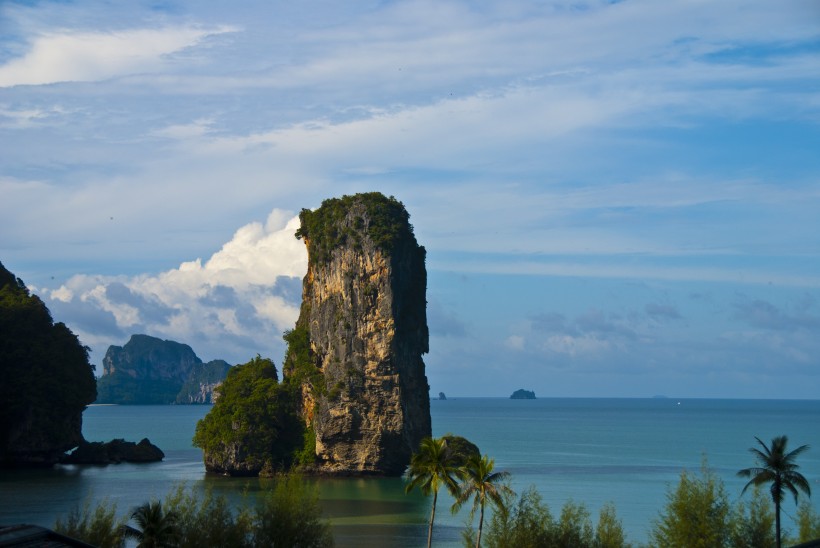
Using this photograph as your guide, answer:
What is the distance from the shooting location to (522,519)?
4312 cm

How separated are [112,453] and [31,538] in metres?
78.4

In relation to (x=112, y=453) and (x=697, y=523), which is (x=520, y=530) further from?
(x=112, y=453)

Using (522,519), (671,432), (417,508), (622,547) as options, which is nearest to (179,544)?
(522,519)

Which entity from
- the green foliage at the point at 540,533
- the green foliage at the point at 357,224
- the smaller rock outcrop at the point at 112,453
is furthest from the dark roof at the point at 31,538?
the smaller rock outcrop at the point at 112,453

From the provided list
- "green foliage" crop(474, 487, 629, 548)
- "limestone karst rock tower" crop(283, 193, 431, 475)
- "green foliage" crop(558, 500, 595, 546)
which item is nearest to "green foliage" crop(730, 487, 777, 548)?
"green foliage" crop(474, 487, 629, 548)

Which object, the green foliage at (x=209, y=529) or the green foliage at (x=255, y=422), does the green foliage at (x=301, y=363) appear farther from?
the green foliage at (x=209, y=529)

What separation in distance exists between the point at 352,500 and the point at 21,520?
2104 cm

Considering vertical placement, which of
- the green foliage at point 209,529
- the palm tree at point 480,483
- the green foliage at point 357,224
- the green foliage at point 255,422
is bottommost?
the green foliage at point 209,529

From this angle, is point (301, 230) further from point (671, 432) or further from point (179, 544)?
point (671, 432)

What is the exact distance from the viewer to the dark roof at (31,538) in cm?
2816

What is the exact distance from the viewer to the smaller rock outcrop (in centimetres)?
10269

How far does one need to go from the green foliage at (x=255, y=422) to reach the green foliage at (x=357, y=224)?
441 inches

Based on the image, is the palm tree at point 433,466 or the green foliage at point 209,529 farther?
the palm tree at point 433,466

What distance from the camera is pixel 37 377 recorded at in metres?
96.8
